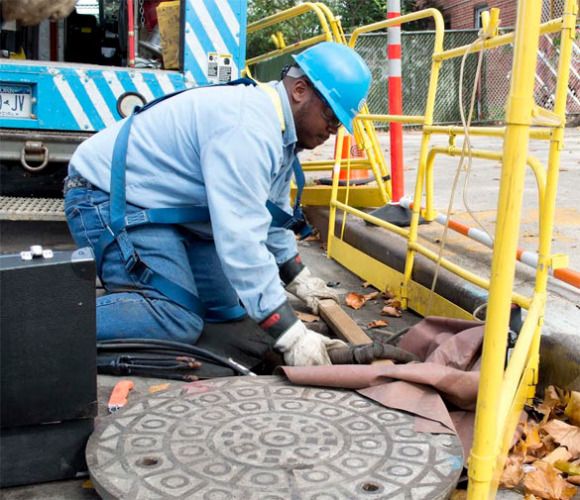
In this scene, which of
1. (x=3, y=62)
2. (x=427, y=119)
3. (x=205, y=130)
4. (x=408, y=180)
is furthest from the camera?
(x=408, y=180)

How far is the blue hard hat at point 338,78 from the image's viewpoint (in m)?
2.88

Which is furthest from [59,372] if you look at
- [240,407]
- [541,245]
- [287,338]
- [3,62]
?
[3,62]

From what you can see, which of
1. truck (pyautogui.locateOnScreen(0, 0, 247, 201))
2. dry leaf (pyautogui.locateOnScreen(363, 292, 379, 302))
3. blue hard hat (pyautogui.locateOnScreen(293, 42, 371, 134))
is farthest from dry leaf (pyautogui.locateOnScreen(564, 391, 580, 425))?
truck (pyautogui.locateOnScreen(0, 0, 247, 201))

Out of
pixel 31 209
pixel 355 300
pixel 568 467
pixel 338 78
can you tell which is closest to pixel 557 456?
pixel 568 467

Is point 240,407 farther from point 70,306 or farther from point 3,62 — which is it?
point 3,62

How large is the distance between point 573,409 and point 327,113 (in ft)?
4.76

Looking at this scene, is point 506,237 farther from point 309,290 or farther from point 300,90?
point 309,290

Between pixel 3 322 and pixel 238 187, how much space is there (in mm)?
1059

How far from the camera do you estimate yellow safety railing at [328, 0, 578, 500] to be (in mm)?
1465

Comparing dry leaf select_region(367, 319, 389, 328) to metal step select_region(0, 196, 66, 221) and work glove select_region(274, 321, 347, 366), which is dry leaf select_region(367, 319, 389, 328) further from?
metal step select_region(0, 196, 66, 221)

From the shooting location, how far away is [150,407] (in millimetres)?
2422

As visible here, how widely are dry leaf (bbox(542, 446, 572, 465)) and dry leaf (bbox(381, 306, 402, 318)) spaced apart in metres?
1.68

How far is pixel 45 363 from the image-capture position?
79.6 inches

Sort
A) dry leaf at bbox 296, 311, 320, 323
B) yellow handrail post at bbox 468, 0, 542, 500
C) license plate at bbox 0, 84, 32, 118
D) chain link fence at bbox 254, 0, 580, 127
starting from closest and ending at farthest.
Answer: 1. yellow handrail post at bbox 468, 0, 542, 500
2. dry leaf at bbox 296, 311, 320, 323
3. license plate at bbox 0, 84, 32, 118
4. chain link fence at bbox 254, 0, 580, 127
